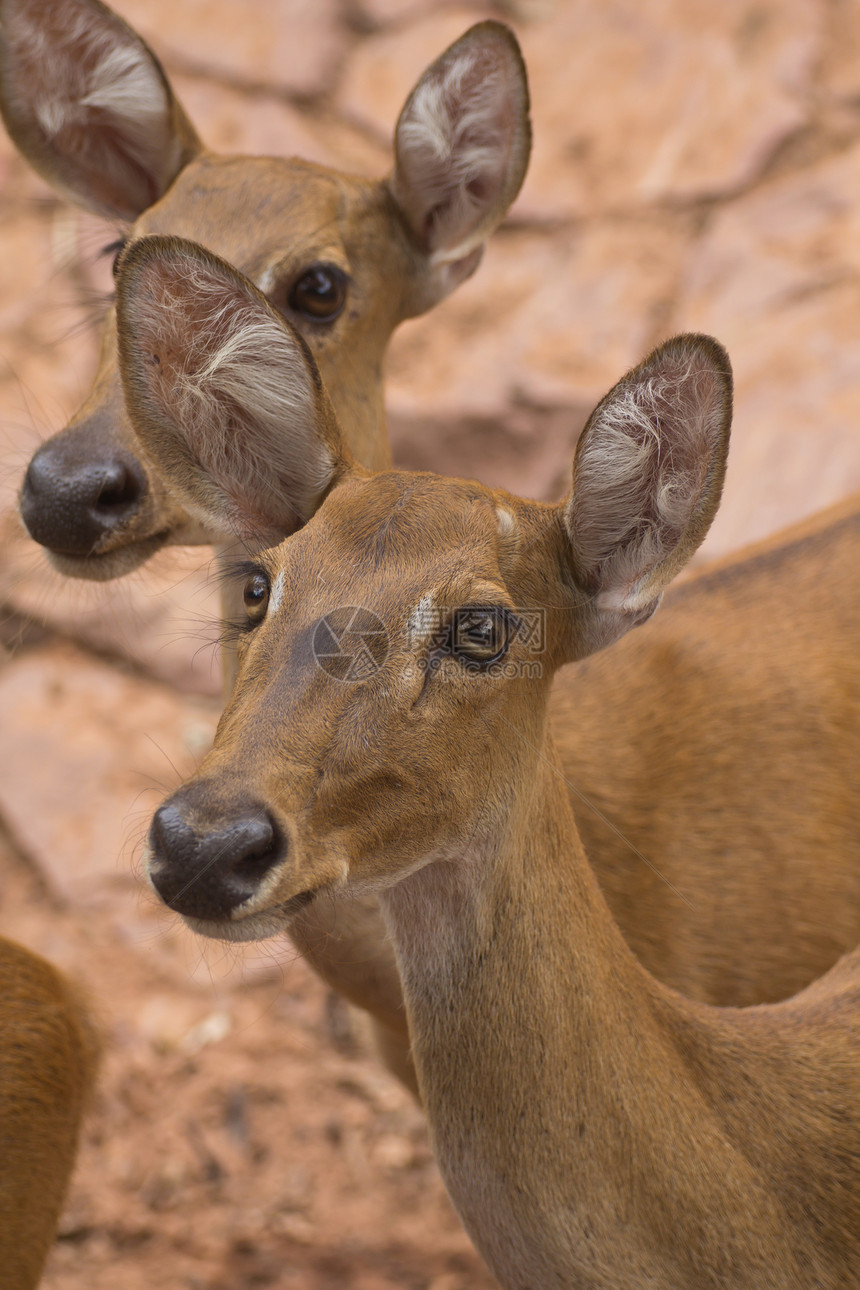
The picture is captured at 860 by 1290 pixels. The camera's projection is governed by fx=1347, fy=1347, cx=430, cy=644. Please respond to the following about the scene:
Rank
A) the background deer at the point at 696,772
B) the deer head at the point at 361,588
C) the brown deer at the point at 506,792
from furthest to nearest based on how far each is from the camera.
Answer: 1. the background deer at the point at 696,772
2. the brown deer at the point at 506,792
3. the deer head at the point at 361,588

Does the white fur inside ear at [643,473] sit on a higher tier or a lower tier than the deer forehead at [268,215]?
higher

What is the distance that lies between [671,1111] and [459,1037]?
0.40 meters

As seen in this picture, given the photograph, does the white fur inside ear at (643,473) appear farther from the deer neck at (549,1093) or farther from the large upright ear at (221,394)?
the large upright ear at (221,394)

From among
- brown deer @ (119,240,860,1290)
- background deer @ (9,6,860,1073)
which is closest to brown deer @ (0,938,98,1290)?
background deer @ (9,6,860,1073)

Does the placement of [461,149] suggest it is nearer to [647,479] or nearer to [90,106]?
[90,106]

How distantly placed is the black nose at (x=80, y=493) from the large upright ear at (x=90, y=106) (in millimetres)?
1073

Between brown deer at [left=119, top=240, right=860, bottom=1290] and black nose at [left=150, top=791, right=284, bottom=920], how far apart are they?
0.14 meters

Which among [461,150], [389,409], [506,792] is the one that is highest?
[461,150]

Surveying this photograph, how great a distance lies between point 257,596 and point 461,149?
175 centimetres

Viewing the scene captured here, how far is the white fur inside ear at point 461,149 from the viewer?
11.3 ft

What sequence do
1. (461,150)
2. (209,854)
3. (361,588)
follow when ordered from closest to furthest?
(209,854) → (361,588) → (461,150)

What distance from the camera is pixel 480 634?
2203mm

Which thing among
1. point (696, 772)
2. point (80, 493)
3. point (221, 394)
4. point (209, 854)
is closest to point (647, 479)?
point (221, 394)

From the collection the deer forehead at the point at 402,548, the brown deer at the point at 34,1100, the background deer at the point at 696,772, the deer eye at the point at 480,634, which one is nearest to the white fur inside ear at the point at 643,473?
the deer forehead at the point at 402,548
